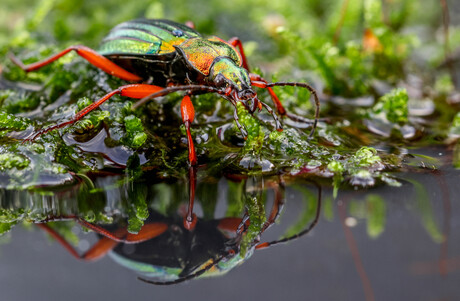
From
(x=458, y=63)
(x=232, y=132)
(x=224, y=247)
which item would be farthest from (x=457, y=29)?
(x=224, y=247)

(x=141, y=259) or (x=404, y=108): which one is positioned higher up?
(x=404, y=108)

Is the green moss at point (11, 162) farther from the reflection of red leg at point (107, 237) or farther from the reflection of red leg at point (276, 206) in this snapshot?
the reflection of red leg at point (276, 206)

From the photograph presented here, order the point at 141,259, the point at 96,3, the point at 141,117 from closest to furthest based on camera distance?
the point at 141,259 → the point at 141,117 → the point at 96,3

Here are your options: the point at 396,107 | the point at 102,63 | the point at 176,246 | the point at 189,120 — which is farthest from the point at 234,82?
the point at 396,107

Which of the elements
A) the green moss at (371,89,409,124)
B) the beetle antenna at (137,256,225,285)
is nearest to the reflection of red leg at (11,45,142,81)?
the beetle antenna at (137,256,225,285)

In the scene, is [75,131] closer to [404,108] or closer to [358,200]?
[358,200]

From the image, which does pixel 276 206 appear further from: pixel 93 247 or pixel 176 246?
pixel 93 247

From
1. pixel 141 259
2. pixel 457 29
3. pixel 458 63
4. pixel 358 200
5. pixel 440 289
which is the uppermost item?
pixel 457 29

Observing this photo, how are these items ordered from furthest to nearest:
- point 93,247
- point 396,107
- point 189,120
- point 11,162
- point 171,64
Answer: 1. point 396,107
2. point 171,64
3. point 189,120
4. point 11,162
5. point 93,247
